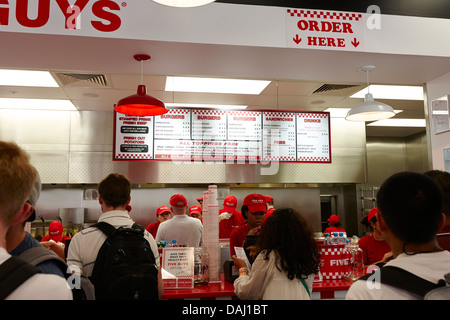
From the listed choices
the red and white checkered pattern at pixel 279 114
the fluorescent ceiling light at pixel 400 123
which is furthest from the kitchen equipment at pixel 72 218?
the fluorescent ceiling light at pixel 400 123

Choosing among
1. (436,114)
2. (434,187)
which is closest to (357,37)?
(436,114)

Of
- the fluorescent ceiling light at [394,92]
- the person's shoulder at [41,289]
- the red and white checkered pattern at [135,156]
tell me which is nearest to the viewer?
the person's shoulder at [41,289]

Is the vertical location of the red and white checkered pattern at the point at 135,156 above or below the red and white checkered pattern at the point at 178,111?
below

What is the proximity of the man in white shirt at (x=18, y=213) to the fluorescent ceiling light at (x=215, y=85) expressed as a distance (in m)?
4.08

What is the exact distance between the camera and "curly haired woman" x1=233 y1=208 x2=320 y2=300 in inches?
91.5

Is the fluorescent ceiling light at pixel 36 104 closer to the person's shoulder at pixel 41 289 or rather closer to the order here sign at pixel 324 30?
the order here sign at pixel 324 30


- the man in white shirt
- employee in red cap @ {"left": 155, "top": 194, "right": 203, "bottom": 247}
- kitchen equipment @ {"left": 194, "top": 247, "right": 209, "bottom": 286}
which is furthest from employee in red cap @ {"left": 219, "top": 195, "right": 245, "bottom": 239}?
the man in white shirt

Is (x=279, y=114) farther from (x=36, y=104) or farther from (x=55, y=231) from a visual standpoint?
(x=36, y=104)

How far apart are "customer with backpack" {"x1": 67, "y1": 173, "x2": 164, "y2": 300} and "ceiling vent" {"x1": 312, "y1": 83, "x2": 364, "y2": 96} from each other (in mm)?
3921

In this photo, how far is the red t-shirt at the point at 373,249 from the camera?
3785 millimetres

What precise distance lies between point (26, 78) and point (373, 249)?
4823 millimetres

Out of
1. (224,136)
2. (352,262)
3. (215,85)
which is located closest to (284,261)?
(352,262)

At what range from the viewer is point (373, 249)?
12.5 ft

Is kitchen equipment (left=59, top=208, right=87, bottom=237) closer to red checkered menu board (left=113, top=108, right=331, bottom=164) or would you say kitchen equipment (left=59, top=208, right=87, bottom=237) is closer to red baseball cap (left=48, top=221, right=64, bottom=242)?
red baseball cap (left=48, top=221, right=64, bottom=242)
